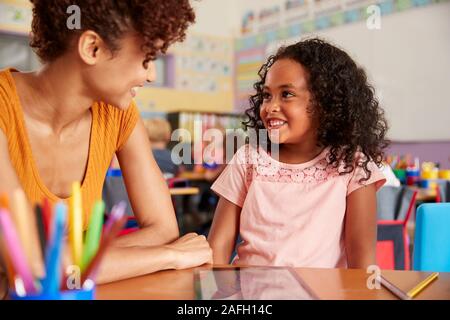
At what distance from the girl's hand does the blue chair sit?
1.87 ft

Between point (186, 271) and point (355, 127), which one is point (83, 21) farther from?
point (355, 127)

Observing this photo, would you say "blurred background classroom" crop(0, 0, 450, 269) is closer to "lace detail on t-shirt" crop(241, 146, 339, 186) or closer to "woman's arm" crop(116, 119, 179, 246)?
"lace detail on t-shirt" crop(241, 146, 339, 186)

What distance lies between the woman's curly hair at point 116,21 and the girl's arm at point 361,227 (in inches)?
24.1

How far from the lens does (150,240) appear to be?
973 millimetres

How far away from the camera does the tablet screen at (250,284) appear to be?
0.64 m

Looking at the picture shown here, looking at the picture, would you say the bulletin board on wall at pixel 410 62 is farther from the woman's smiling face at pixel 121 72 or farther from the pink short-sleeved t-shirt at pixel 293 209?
the woman's smiling face at pixel 121 72

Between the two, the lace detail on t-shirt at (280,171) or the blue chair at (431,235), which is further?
the lace detail on t-shirt at (280,171)

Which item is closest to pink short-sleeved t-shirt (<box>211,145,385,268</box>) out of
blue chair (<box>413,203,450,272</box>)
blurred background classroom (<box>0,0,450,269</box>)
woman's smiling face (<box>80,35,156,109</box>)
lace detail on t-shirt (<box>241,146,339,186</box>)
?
lace detail on t-shirt (<box>241,146,339,186</box>)

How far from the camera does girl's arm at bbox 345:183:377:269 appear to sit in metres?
1.21

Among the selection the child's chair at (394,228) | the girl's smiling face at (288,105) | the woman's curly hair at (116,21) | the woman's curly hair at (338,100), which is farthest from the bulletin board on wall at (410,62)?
the woman's curly hair at (116,21)

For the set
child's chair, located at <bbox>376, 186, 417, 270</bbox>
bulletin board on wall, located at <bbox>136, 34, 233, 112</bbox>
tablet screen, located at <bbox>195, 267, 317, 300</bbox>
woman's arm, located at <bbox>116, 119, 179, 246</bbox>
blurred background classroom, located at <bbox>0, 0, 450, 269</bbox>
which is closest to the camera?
tablet screen, located at <bbox>195, 267, 317, 300</bbox>

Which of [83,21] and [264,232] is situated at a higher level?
[83,21]

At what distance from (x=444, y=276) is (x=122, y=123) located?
2.21 ft

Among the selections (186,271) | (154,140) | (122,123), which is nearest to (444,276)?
(186,271)
